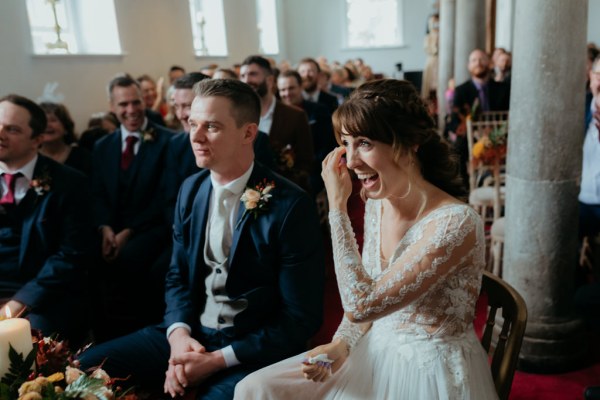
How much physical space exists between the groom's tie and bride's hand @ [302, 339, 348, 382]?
2.13ft

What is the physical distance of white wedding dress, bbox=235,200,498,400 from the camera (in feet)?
5.22

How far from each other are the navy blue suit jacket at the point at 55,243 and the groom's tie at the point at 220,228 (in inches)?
36.3

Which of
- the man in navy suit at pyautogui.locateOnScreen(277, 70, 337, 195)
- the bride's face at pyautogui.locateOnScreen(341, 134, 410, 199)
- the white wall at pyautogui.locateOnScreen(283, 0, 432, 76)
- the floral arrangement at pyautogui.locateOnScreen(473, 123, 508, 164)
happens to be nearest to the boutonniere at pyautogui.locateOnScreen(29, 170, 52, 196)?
the bride's face at pyautogui.locateOnScreen(341, 134, 410, 199)

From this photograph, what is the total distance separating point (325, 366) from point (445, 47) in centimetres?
948

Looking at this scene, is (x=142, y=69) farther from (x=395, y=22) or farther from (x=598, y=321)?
(x=395, y=22)

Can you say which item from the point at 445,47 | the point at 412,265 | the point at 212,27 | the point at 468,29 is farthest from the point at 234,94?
the point at 212,27

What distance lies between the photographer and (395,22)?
20.3m

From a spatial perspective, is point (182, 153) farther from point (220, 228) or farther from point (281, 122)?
point (220, 228)

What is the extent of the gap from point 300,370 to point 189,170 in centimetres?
210

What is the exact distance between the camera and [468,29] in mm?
8625

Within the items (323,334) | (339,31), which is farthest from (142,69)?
(339,31)

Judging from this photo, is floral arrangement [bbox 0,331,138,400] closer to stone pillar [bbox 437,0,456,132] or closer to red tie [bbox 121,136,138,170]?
red tie [bbox 121,136,138,170]

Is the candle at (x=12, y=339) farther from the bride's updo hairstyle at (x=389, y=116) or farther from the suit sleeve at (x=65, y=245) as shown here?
the suit sleeve at (x=65, y=245)

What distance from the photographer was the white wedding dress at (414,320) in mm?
1592
